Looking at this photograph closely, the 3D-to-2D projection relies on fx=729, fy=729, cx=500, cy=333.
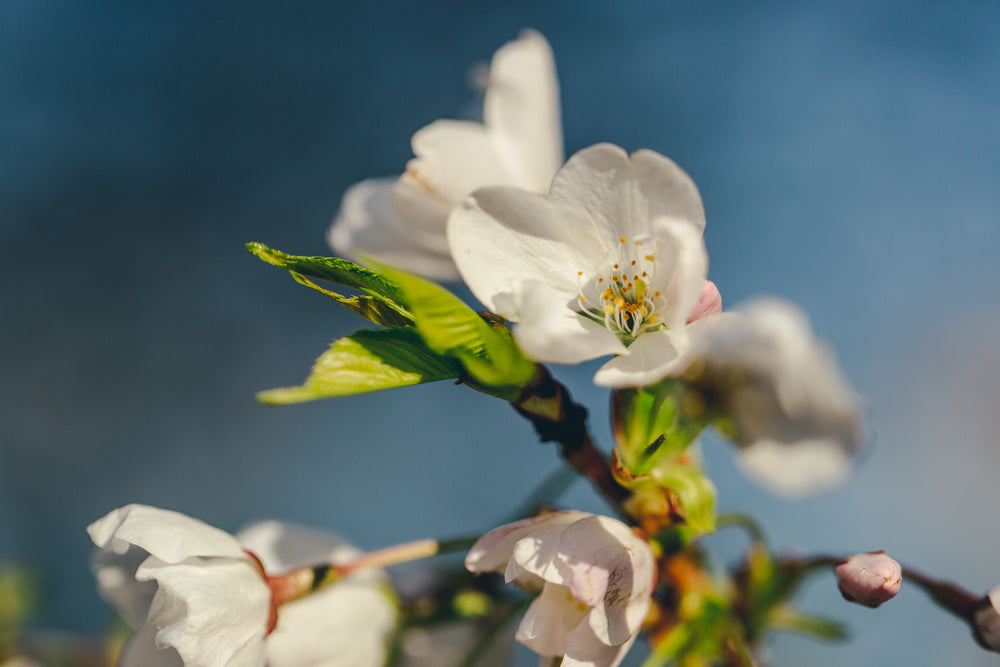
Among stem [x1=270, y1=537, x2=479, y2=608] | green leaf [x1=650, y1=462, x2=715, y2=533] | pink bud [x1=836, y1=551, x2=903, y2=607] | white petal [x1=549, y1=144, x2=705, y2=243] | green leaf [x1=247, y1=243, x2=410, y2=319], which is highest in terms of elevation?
white petal [x1=549, y1=144, x2=705, y2=243]

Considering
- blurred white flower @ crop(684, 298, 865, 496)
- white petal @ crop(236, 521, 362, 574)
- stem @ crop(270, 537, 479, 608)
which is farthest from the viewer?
white petal @ crop(236, 521, 362, 574)

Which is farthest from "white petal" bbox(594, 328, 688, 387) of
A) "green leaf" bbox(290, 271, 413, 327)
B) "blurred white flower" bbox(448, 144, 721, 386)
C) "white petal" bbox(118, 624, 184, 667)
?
"white petal" bbox(118, 624, 184, 667)

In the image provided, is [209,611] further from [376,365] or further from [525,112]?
[525,112]

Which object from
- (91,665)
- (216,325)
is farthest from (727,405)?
(216,325)

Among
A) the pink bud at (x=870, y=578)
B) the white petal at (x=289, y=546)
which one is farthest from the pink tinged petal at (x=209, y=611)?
the pink bud at (x=870, y=578)

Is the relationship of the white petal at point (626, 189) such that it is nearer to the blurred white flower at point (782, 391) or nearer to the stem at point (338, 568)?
the blurred white flower at point (782, 391)

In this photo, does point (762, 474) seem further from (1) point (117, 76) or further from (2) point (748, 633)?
(1) point (117, 76)

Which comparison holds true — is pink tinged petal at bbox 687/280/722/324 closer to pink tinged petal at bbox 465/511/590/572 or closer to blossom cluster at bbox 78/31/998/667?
blossom cluster at bbox 78/31/998/667
